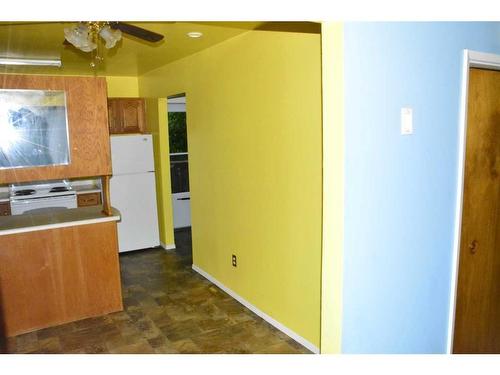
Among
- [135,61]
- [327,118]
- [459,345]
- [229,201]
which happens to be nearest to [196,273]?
[229,201]

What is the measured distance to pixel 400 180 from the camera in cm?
176

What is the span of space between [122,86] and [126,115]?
0.65 metres

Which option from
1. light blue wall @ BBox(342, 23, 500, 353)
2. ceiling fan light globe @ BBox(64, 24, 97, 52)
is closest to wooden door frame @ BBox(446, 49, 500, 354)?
light blue wall @ BBox(342, 23, 500, 353)

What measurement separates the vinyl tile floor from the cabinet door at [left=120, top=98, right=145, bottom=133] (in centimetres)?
224

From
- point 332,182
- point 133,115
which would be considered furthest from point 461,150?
point 133,115

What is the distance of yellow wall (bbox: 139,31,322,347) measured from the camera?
2688mm

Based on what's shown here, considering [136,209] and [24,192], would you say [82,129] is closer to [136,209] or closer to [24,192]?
[136,209]

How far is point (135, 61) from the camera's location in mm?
4520

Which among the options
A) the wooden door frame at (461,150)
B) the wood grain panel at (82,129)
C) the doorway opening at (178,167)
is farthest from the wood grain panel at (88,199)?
the wooden door frame at (461,150)

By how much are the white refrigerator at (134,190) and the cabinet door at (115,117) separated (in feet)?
1.00

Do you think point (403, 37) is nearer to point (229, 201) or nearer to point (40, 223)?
point (229, 201)

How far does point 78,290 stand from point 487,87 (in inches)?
134

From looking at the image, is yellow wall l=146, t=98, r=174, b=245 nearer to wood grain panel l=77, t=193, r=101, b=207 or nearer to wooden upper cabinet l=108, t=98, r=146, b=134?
wooden upper cabinet l=108, t=98, r=146, b=134

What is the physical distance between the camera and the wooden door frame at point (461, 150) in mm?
1985
